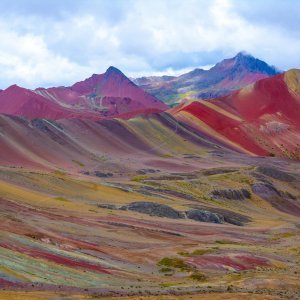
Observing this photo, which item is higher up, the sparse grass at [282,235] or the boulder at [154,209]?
the boulder at [154,209]

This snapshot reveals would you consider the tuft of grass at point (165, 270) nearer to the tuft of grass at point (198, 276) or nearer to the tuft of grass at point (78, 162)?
the tuft of grass at point (198, 276)

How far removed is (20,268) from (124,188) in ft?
262

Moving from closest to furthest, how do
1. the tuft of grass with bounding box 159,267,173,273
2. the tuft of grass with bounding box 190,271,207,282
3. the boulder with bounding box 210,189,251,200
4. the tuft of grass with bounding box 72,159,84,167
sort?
1. the tuft of grass with bounding box 190,271,207,282
2. the tuft of grass with bounding box 159,267,173,273
3. the boulder with bounding box 210,189,251,200
4. the tuft of grass with bounding box 72,159,84,167

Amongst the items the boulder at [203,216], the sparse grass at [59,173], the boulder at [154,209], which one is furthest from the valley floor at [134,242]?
the boulder at [203,216]

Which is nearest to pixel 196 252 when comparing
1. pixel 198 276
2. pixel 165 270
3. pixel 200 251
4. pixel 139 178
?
pixel 200 251

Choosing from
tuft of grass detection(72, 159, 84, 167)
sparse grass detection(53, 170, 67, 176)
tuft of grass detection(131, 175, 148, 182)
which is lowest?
tuft of grass detection(131, 175, 148, 182)

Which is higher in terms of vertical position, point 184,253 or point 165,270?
point 165,270

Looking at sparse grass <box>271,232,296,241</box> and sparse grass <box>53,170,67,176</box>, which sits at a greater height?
sparse grass <box>53,170,67,176</box>

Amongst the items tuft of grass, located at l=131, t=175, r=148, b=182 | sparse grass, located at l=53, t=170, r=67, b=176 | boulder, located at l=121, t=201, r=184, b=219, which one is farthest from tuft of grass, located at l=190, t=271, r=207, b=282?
tuft of grass, located at l=131, t=175, r=148, b=182

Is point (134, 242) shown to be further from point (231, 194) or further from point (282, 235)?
point (231, 194)

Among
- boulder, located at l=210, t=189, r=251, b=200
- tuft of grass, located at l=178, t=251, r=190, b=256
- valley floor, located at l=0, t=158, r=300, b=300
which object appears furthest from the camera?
boulder, located at l=210, t=189, r=251, b=200

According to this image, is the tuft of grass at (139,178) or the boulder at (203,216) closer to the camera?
the boulder at (203,216)

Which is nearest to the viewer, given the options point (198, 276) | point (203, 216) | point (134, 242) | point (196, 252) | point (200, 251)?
point (198, 276)

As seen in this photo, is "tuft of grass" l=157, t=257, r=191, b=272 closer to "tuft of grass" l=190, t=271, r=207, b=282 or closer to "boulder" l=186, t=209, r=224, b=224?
"tuft of grass" l=190, t=271, r=207, b=282
